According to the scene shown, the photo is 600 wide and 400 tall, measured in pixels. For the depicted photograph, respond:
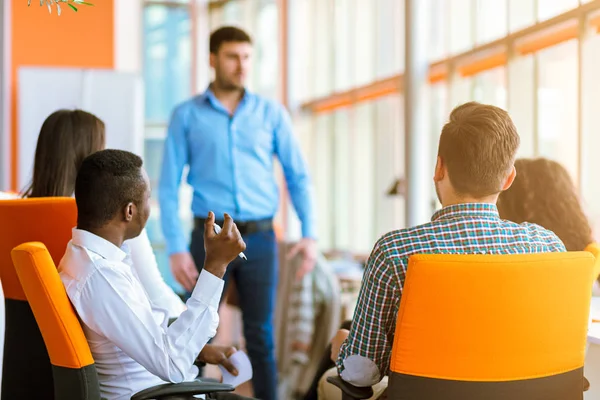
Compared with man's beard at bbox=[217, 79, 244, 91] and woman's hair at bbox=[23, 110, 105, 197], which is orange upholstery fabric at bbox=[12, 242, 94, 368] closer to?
woman's hair at bbox=[23, 110, 105, 197]

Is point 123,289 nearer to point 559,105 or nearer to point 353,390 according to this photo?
point 353,390

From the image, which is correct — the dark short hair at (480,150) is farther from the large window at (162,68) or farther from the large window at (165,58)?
the large window at (165,58)

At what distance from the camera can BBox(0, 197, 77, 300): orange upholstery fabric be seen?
2293 millimetres

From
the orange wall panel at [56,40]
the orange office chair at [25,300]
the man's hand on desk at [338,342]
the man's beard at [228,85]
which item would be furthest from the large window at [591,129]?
the orange wall panel at [56,40]

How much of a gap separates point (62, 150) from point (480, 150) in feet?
4.37

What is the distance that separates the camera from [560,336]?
1.82 m

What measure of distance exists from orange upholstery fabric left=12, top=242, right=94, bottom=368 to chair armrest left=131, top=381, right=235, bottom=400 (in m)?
0.15

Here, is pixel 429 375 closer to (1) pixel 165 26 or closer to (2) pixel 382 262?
(2) pixel 382 262

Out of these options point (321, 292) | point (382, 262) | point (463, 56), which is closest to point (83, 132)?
point (382, 262)

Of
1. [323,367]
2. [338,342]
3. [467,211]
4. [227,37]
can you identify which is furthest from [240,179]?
[467,211]

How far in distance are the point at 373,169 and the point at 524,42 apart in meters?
2.27

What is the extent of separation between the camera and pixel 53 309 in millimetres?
1889

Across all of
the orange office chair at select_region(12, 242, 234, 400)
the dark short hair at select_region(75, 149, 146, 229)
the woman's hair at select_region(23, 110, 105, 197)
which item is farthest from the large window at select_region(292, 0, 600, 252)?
the orange office chair at select_region(12, 242, 234, 400)

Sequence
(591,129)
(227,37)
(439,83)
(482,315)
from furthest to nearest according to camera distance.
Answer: (439,83) < (591,129) < (227,37) < (482,315)
